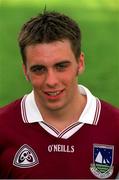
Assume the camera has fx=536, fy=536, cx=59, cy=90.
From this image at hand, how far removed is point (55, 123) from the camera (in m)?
1.69

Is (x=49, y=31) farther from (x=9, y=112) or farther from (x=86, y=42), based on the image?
(x=86, y=42)

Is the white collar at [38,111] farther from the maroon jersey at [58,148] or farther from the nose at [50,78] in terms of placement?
the nose at [50,78]

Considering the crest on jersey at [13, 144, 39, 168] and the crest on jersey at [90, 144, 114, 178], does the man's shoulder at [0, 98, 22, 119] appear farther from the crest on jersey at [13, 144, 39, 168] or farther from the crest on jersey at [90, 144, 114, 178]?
the crest on jersey at [90, 144, 114, 178]

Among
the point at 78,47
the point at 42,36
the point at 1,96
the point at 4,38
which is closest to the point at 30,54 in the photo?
the point at 42,36

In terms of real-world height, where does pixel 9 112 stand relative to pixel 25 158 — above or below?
above

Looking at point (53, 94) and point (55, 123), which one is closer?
point (53, 94)

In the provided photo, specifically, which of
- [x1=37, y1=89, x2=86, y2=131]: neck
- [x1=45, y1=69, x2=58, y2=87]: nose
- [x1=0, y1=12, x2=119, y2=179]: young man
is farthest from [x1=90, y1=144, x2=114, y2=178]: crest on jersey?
[x1=45, y1=69, x2=58, y2=87]: nose

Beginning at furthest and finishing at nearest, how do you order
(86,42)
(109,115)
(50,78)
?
(86,42) < (109,115) < (50,78)

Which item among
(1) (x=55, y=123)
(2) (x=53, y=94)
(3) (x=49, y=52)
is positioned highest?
(3) (x=49, y=52)

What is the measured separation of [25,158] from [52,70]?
0.29m

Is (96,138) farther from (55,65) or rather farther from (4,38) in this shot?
(4,38)

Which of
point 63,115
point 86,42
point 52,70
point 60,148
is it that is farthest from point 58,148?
point 86,42

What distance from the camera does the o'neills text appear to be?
162cm

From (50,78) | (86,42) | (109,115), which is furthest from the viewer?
(86,42)
